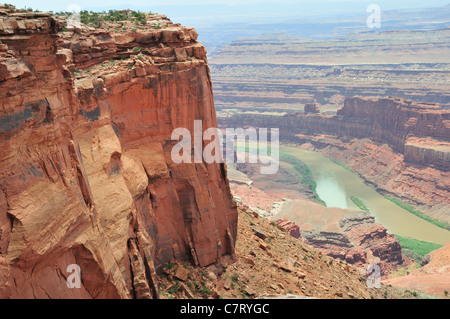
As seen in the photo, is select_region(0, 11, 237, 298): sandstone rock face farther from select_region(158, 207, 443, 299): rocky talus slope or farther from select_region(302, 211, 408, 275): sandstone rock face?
select_region(302, 211, 408, 275): sandstone rock face

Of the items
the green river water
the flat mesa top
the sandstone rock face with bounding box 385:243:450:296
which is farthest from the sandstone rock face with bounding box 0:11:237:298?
the flat mesa top

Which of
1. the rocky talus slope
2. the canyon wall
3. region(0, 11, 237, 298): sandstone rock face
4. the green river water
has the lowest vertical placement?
the green river water

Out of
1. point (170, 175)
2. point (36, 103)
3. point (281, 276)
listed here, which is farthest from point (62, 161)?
point (281, 276)

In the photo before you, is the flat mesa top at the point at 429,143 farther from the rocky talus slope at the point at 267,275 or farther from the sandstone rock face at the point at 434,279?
the rocky talus slope at the point at 267,275

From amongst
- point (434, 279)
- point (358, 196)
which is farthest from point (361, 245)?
point (358, 196)

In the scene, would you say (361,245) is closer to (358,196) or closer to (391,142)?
(358,196)

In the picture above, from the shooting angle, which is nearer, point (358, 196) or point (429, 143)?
point (358, 196)

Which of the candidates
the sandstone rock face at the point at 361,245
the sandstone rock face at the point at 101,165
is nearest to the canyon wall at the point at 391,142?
the sandstone rock face at the point at 361,245
